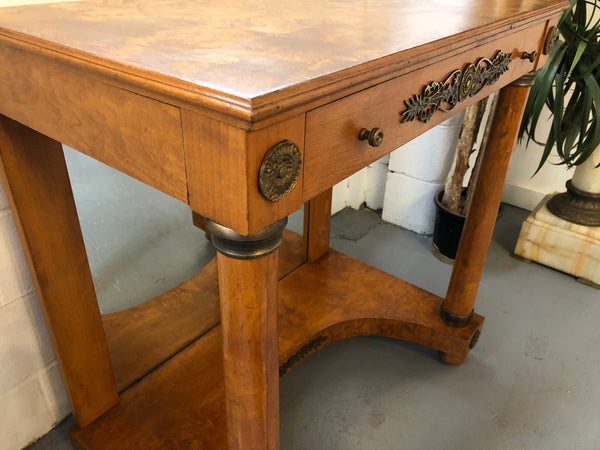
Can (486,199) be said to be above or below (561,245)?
above

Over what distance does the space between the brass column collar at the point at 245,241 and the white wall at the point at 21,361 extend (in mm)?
554

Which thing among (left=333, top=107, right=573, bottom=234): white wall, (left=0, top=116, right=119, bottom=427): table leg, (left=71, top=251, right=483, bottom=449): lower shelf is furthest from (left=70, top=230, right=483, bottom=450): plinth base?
(left=333, top=107, right=573, bottom=234): white wall

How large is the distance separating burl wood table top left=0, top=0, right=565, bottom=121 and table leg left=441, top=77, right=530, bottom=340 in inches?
9.2

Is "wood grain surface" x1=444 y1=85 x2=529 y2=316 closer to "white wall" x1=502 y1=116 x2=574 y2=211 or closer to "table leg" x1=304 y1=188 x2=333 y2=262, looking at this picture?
"table leg" x1=304 y1=188 x2=333 y2=262

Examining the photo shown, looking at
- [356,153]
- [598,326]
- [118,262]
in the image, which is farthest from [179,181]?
[598,326]

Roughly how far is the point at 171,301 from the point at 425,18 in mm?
1020

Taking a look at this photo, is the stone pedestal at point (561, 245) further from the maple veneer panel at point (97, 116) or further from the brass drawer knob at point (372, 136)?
A: the maple veneer panel at point (97, 116)

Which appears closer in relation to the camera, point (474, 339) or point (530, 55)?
point (530, 55)

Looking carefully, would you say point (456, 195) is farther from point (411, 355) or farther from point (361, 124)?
point (361, 124)

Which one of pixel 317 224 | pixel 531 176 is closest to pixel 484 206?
pixel 317 224

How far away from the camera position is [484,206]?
1.25 metres

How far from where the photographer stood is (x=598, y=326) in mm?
1613

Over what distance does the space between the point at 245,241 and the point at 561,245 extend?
1.63m

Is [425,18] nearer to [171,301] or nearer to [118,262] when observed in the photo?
[171,301]
